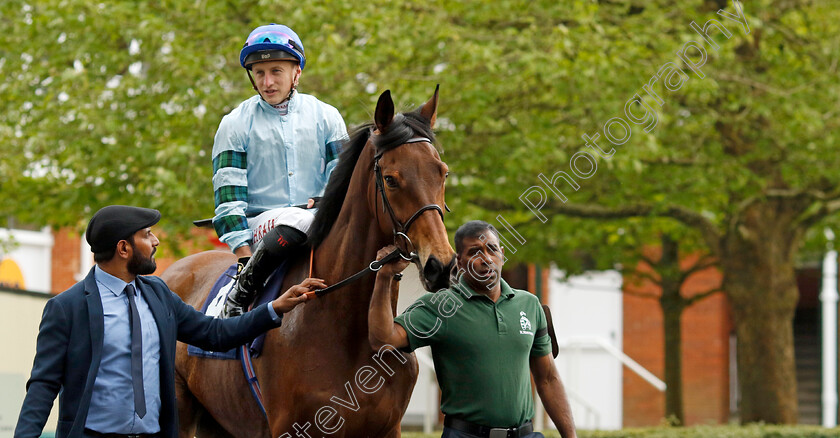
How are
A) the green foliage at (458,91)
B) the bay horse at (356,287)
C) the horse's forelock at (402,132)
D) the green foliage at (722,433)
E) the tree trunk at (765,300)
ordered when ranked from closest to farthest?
the bay horse at (356,287), the horse's forelock at (402,132), the green foliage at (458,91), the green foliage at (722,433), the tree trunk at (765,300)

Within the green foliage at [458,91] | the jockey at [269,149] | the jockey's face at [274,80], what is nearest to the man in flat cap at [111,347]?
the jockey at [269,149]

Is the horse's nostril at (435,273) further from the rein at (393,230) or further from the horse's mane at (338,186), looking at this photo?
the horse's mane at (338,186)

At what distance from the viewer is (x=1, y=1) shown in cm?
1257

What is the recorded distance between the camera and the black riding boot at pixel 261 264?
15.9 feet

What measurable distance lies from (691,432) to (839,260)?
797 centimetres

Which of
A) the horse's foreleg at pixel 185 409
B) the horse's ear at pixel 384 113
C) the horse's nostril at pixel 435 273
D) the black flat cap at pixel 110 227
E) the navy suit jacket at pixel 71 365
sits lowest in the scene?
the horse's foreleg at pixel 185 409

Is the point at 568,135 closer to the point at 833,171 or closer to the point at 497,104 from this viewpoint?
the point at 497,104

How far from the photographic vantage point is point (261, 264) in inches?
192

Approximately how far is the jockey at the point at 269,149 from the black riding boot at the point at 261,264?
0.15m

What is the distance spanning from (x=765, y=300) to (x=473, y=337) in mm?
9936

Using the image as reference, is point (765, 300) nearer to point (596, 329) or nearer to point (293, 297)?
point (596, 329)

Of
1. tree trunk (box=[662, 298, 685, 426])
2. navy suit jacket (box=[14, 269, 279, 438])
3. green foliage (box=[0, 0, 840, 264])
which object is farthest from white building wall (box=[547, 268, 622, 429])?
navy suit jacket (box=[14, 269, 279, 438])

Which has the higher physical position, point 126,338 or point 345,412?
point 126,338

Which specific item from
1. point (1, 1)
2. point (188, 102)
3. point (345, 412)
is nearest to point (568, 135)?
point (188, 102)
